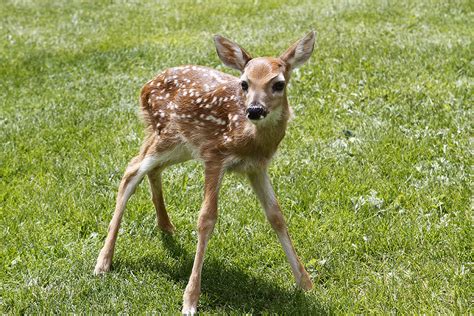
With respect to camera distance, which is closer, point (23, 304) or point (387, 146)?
point (23, 304)

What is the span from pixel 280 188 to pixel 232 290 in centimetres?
166

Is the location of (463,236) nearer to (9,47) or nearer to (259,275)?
(259,275)

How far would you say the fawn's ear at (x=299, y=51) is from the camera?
4840 millimetres

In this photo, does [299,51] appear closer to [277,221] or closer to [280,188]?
[277,221]

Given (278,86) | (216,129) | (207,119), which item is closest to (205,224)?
(216,129)

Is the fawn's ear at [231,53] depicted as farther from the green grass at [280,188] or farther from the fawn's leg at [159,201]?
the green grass at [280,188]

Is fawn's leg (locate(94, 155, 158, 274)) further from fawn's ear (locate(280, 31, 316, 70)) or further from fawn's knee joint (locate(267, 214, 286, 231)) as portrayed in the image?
fawn's ear (locate(280, 31, 316, 70))

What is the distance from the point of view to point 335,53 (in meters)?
10.5

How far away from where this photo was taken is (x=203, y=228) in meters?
4.82

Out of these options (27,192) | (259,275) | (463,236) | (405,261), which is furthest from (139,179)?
(463,236)

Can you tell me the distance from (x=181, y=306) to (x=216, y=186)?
0.86m

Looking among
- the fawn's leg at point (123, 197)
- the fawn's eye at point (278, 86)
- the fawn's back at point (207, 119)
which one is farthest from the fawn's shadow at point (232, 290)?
the fawn's eye at point (278, 86)

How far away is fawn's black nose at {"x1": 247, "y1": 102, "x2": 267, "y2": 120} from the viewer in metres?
4.29

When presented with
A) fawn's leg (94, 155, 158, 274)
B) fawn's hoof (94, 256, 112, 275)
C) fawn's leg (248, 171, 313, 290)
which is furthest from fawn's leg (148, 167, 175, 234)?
fawn's leg (248, 171, 313, 290)
